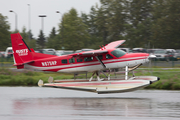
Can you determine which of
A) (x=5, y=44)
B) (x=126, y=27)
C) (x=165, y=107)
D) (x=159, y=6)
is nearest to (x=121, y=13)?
(x=126, y=27)

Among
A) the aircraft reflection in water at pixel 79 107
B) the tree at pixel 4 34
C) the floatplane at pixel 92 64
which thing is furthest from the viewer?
the tree at pixel 4 34

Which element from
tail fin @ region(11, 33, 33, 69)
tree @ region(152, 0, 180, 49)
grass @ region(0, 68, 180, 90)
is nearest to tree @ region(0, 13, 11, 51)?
tree @ region(152, 0, 180, 49)

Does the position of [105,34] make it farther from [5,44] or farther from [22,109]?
[22,109]

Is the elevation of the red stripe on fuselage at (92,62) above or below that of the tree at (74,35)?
below

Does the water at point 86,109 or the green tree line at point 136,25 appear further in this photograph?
the green tree line at point 136,25

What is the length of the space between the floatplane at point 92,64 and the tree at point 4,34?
43.4m

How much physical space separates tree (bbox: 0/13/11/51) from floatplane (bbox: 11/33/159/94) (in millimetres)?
43408

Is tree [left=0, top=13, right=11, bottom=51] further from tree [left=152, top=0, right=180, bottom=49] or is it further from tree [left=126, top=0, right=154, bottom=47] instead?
tree [left=152, top=0, right=180, bottom=49]

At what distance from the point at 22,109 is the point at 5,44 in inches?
1996

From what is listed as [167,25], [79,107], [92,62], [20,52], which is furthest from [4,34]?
[79,107]

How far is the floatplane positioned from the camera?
13760 millimetres

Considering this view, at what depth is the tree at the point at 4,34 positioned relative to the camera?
190 ft

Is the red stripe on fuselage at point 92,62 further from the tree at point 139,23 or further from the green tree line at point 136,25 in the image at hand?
the tree at point 139,23

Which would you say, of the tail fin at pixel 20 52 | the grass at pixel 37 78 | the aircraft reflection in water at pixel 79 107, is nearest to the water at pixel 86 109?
the aircraft reflection in water at pixel 79 107
